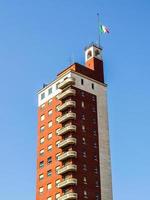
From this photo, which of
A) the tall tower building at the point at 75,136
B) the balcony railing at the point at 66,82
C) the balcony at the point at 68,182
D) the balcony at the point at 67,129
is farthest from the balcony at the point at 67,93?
the balcony at the point at 68,182

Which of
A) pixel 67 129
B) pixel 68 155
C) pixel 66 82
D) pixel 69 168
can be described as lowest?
pixel 69 168

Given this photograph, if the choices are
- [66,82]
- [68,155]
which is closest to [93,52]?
[66,82]

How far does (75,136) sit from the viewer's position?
116500mm

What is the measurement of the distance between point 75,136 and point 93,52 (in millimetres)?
28244

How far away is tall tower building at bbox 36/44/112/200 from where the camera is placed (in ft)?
371

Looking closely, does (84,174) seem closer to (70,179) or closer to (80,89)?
(70,179)

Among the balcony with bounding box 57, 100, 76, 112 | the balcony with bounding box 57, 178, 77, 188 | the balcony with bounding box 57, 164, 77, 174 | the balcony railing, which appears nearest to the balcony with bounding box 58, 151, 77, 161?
the balcony with bounding box 57, 164, 77, 174

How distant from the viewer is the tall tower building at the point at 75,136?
113 metres

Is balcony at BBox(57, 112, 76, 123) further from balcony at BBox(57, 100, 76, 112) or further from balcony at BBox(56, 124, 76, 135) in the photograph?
balcony at BBox(56, 124, 76, 135)

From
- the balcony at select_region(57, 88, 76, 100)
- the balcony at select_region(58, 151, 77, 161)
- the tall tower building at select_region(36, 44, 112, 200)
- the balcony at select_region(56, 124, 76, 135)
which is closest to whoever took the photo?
the balcony at select_region(58, 151, 77, 161)

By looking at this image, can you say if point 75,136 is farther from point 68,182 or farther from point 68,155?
point 68,182

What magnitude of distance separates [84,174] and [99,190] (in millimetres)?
5663

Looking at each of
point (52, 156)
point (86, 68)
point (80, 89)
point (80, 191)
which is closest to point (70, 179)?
point (80, 191)

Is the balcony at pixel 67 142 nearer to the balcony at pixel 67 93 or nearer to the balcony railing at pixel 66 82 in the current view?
the balcony at pixel 67 93
